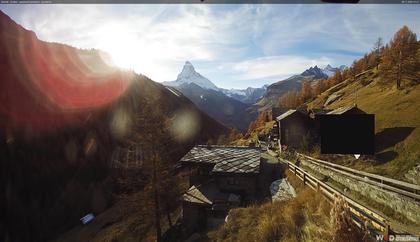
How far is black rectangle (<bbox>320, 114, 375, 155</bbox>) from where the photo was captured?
5.51 meters

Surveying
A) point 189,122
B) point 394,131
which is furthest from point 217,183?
point 189,122

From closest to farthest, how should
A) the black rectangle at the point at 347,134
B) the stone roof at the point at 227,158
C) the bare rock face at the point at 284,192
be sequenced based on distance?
the black rectangle at the point at 347,134, the bare rock face at the point at 284,192, the stone roof at the point at 227,158

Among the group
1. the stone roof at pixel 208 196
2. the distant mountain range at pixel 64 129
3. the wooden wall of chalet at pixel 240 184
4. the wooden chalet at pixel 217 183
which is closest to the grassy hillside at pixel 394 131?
the wooden chalet at pixel 217 183

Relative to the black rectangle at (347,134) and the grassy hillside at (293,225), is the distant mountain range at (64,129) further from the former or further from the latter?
the black rectangle at (347,134)

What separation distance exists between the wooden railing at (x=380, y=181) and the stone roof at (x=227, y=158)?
6.22 meters

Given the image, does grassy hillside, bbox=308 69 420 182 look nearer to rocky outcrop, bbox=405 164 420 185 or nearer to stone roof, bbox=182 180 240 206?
rocky outcrop, bbox=405 164 420 185

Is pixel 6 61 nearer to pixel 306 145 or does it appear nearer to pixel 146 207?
pixel 146 207

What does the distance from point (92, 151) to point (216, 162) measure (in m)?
51.5

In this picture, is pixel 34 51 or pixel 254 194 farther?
pixel 34 51

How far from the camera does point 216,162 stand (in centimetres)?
2072

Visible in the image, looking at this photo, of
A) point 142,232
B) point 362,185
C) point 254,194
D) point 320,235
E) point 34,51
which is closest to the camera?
point 320,235

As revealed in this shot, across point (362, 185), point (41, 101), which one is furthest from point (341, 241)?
point (41, 101)

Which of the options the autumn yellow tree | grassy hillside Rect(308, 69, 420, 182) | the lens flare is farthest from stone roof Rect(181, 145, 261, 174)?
the lens flare

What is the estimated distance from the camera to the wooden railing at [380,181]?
6.78m
